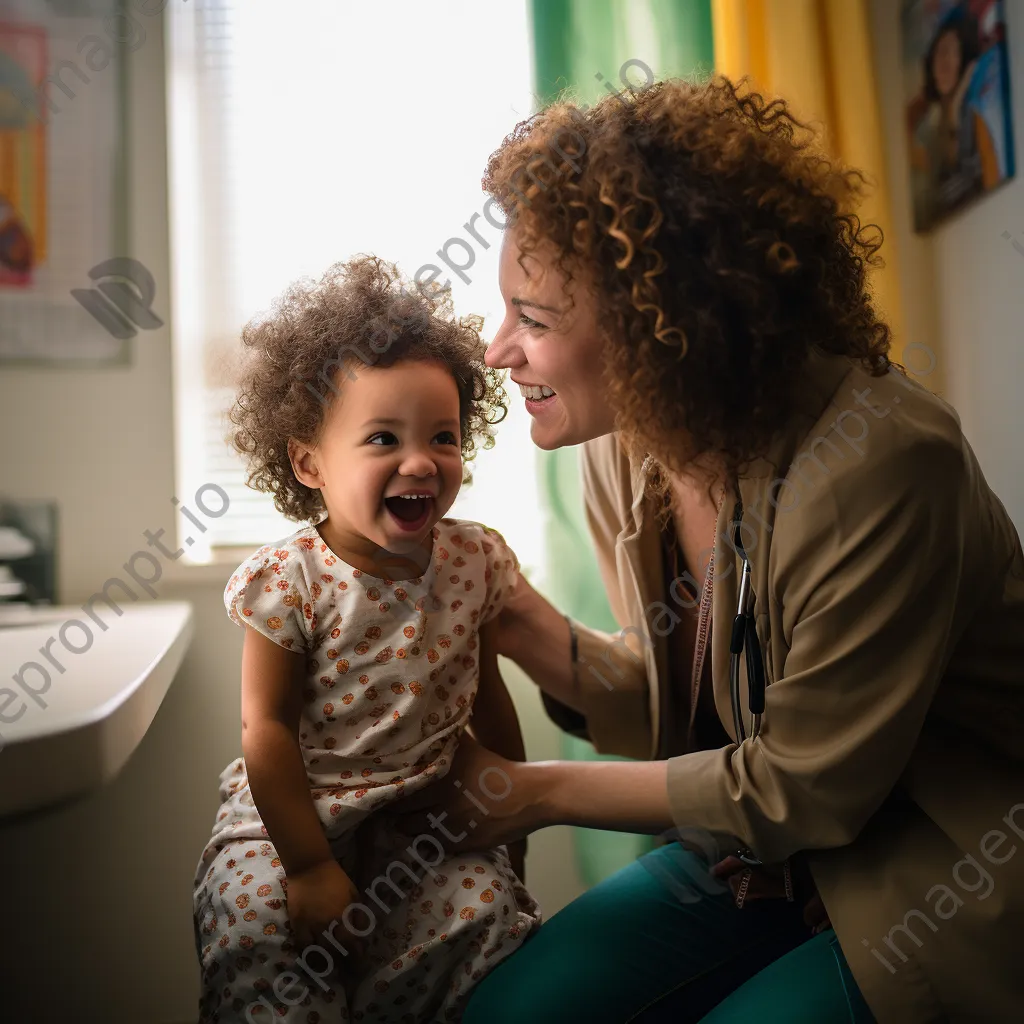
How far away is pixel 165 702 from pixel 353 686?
766 mm

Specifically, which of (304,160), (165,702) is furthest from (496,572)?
(304,160)

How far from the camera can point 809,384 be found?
990mm

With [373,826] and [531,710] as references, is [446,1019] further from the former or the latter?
[531,710]

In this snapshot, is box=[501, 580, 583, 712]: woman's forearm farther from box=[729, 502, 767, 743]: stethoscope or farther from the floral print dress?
box=[729, 502, 767, 743]: stethoscope

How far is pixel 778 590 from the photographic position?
956 mm

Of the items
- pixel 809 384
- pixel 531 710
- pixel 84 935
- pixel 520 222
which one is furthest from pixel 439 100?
pixel 84 935

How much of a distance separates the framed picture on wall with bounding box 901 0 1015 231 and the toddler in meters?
0.95

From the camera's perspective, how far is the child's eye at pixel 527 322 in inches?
40.9

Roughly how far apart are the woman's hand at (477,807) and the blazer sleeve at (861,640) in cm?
24

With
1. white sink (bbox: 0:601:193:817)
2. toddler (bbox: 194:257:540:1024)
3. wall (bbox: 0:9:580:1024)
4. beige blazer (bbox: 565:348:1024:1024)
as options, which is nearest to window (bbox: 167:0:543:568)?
wall (bbox: 0:9:580:1024)

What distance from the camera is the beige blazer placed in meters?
0.86

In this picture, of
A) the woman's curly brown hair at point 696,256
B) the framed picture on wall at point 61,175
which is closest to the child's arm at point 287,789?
the woman's curly brown hair at point 696,256

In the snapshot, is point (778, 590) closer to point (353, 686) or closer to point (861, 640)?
point (861, 640)

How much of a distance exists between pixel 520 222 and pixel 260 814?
2.33ft
